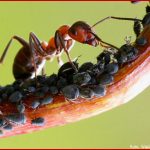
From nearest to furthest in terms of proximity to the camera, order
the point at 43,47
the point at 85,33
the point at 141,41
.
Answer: the point at 141,41
the point at 85,33
the point at 43,47

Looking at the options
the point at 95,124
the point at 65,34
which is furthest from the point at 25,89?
the point at 95,124

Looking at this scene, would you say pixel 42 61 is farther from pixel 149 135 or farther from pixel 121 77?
pixel 149 135

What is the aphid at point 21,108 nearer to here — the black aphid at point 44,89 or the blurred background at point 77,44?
the black aphid at point 44,89

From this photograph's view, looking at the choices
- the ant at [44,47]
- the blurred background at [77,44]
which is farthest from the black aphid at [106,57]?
the blurred background at [77,44]

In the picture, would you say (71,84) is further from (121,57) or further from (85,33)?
(85,33)

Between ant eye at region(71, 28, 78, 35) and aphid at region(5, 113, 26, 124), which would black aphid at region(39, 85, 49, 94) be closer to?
aphid at region(5, 113, 26, 124)

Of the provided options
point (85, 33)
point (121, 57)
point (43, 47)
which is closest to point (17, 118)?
point (121, 57)
